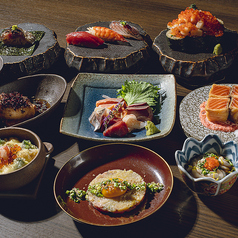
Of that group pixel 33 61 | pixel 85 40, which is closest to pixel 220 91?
pixel 85 40

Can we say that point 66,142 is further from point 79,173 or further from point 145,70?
point 145,70

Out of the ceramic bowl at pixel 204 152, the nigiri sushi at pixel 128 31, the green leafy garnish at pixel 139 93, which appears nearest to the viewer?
the ceramic bowl at pixel 204 152

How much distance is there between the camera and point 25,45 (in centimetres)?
289

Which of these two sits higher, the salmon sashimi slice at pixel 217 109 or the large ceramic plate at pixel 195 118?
the salmon sashimi slice at pixel 217 109

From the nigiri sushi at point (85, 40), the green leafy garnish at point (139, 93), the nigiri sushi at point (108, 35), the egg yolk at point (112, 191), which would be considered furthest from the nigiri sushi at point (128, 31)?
the egg yolk at point (112, 191)

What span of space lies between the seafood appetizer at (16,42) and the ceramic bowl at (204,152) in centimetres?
198

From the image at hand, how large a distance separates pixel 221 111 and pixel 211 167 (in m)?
0.55

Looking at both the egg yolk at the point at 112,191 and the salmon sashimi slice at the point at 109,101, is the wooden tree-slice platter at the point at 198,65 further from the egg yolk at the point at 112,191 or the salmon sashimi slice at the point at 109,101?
the egg yolk at the point at 112,191

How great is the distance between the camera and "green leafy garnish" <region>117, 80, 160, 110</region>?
2.22 metres

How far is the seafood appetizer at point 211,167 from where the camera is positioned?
1524 millimetres

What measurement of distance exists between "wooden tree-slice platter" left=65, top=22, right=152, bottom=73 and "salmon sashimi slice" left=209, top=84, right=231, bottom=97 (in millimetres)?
904

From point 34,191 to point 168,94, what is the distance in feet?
4.21

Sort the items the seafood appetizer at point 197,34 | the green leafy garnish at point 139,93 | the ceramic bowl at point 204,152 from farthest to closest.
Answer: the seafood appetizer at point 197,34 → the green leafy garnish at point 139,93 → the ceramic bowl at point 204,152

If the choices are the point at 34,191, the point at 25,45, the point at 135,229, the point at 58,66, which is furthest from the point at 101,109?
the point at 25,45
